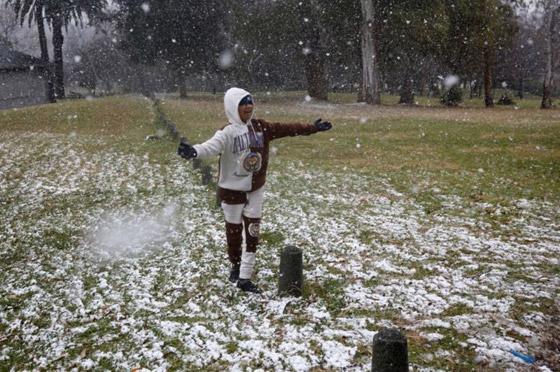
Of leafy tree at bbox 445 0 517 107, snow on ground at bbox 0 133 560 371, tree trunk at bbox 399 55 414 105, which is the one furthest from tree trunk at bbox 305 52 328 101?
snow on ground at bbox 0 133 560 371

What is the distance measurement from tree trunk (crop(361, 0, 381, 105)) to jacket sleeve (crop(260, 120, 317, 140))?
27.9m

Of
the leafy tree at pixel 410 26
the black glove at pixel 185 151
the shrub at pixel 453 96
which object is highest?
the leafy tree at pixel 410 26

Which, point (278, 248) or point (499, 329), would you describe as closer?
point (499, 329)

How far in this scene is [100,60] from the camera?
70188mm

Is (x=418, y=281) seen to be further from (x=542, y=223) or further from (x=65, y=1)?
(x=65, y=1)

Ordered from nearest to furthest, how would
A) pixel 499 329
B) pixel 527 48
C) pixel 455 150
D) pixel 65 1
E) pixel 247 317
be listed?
pixel 499 329 < pixel 247 317 < pixel 455 150 < pixel 65 1 < pixel 527 48

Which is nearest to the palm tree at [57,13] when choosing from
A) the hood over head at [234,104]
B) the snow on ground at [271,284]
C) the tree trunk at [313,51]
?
the tree trunk at [313,51]

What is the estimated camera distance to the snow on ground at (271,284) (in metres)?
3.97

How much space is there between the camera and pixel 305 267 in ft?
18.8

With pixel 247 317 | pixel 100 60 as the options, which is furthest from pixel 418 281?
pixel 100 60

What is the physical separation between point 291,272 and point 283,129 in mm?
1603

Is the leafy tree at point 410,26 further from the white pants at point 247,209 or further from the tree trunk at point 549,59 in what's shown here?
the white pants at point 247,209

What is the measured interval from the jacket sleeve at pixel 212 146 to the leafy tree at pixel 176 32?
38.7 m

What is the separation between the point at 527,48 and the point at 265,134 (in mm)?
70176
